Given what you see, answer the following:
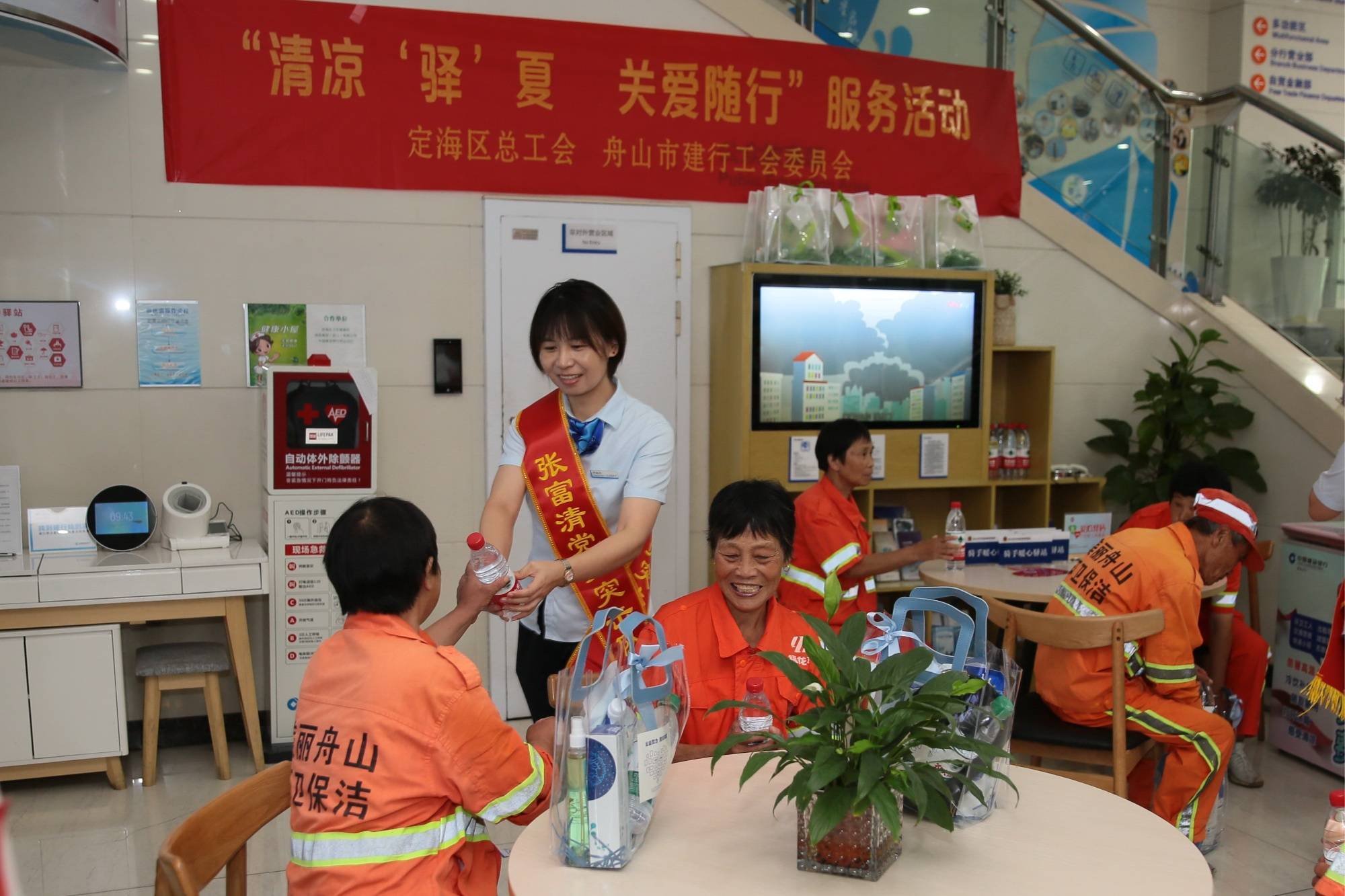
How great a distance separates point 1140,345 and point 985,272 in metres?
1.19

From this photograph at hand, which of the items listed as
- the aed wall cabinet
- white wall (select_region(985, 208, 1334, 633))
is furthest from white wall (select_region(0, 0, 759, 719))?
white wall (select_region(985, 208, 1334, 633))

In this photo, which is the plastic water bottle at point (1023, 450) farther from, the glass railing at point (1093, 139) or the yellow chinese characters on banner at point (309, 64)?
the yellow chinese characters on banner at point (309, 64)

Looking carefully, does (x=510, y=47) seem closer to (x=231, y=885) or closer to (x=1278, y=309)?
(x=231, y=885)

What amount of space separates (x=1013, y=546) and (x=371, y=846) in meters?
3.11

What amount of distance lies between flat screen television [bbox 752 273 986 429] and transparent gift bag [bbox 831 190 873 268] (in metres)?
0.11

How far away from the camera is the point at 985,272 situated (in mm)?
4719

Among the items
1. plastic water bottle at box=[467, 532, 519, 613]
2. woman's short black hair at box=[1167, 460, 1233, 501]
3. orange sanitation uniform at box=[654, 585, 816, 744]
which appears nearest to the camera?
plastic water bottle at box=[467, 532, 519, 613]

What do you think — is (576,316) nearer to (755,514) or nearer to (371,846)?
(755,514)

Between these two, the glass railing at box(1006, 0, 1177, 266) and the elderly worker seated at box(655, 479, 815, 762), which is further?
the glass railing at box(1006, 0, 1177, 266)

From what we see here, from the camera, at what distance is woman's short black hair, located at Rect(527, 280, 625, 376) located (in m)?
2.48

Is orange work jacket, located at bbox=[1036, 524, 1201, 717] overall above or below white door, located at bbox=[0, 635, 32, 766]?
above

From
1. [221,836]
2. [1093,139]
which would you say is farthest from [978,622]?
[1093,139]

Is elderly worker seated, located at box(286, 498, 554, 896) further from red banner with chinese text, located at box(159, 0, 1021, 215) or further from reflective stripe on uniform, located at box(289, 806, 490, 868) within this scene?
red banner with chinese text, located at box(159, 0, 1021, 215)

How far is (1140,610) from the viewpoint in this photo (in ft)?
9.87
